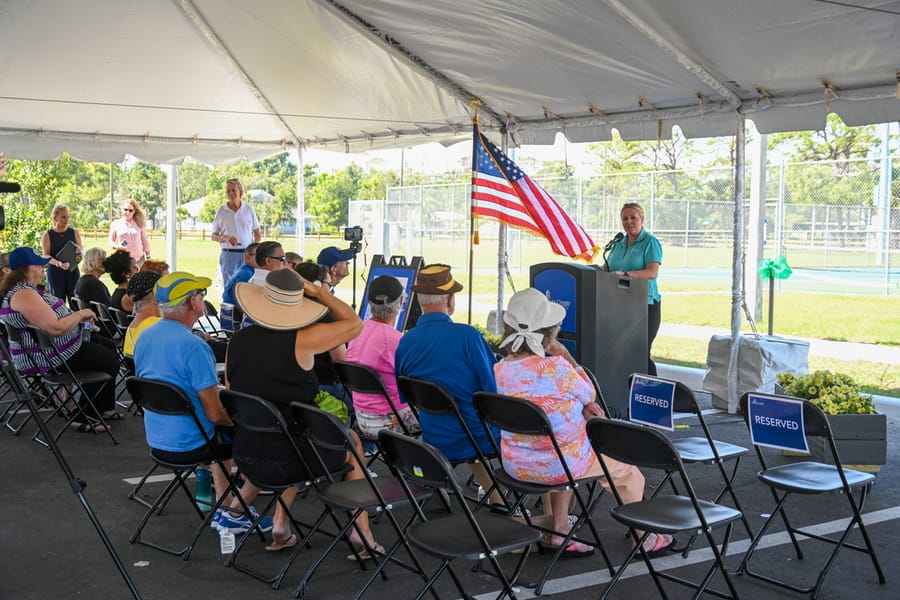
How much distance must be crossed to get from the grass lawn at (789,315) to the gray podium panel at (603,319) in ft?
10.4

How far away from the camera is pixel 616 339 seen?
272 inches

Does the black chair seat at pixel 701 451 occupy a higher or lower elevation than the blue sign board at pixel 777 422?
lower

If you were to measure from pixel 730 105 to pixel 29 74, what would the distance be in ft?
22.7

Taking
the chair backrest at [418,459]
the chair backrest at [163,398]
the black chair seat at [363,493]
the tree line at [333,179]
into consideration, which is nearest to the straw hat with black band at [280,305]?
the chair backrest at [163,398]

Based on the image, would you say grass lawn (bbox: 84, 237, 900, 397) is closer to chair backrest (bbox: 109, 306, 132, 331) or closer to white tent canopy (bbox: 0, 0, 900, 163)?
white tent canopy (bbox: 0, 0, 900, 163)

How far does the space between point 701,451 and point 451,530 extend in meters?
1.65

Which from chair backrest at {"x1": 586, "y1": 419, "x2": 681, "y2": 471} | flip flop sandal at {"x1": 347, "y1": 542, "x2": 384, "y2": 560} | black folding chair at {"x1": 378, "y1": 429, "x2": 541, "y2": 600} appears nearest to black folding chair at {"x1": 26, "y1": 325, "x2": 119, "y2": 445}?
flip flop sandal at {"x1": 347, "y1": 542, "x2": 384, "y2": 560}

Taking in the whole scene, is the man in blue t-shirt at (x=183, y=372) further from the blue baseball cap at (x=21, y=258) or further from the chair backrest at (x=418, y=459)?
the blue baseball cap at (x=21, y=258)

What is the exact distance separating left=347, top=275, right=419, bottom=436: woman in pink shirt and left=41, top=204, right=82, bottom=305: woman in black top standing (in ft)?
22.0

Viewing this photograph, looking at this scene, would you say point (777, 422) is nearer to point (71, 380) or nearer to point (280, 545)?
point (280, 545)

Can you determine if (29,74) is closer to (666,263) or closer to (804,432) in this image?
(804,432)

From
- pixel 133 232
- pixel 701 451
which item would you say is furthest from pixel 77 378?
pixel 133 232

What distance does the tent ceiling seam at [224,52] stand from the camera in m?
8.99

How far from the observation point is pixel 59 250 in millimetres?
10703
